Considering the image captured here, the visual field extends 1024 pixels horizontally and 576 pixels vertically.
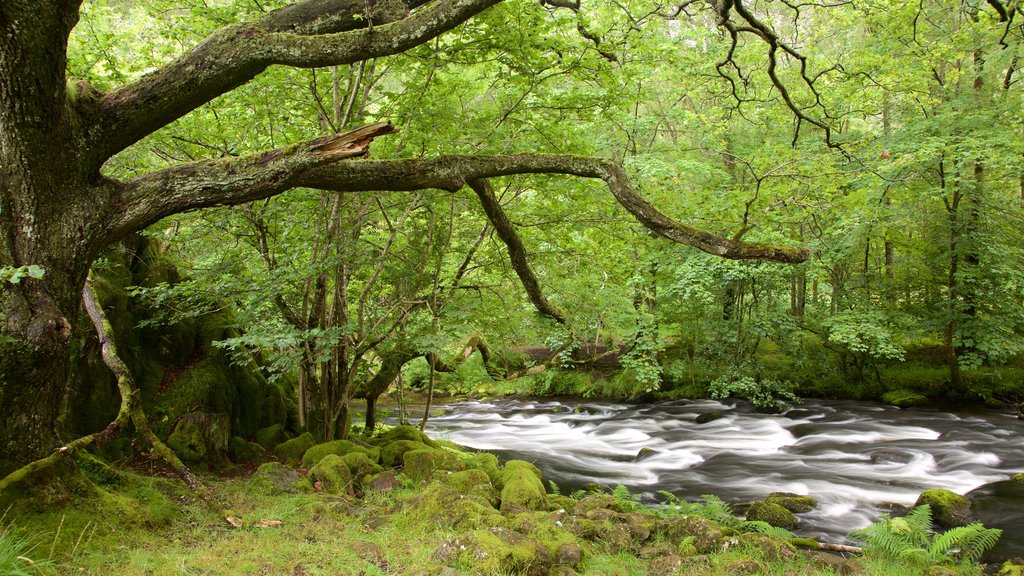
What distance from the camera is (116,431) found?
4531 mm

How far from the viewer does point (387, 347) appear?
727 centimetres

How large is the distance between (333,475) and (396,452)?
1694 mm

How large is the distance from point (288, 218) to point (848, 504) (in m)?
8.46

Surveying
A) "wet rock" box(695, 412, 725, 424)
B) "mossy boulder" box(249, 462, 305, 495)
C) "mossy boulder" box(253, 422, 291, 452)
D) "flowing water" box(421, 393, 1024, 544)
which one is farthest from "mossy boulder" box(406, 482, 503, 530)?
"wet rock" box(695, 412, 725, 424)

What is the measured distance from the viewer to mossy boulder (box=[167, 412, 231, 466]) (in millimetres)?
5973

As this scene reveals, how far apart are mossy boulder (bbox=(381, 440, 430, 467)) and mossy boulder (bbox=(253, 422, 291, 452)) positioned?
1492 millimetres

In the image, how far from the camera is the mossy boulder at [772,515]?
22.2 feet

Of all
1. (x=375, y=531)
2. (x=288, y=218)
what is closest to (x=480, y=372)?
(x=288, y=218)

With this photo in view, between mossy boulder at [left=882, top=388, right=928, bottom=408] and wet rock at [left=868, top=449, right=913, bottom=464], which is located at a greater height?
mossy boulder at [left=882, top=388, right=928, bottom=408]

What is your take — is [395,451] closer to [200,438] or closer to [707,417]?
[200,438]

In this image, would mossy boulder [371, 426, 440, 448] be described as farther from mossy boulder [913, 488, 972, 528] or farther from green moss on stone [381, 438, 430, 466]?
mossy boulder [913, 488, 972, 528]

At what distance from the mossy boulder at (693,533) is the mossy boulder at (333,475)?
3.19 metres

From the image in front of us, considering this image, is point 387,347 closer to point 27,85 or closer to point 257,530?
point 257,530

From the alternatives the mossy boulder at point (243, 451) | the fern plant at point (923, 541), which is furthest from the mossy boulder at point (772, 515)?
the mossy boulder at point (243, 451)
